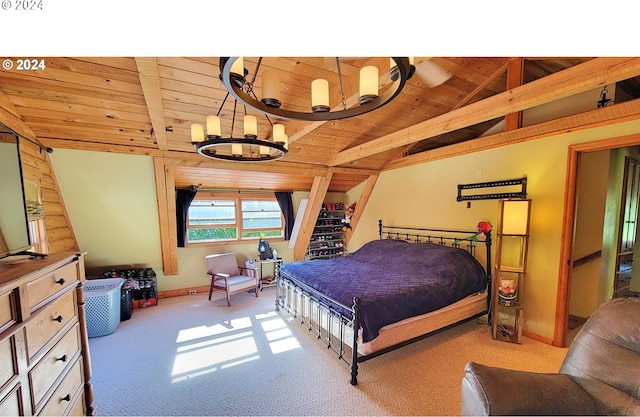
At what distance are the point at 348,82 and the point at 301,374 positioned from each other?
103 inches

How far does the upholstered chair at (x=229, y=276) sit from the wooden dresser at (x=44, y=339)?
2326 millimetres

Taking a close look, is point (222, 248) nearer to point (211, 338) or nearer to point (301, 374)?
point (211, 338)

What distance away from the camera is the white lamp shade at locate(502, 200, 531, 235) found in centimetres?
262

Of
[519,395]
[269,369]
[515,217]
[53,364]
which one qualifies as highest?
[515,217]

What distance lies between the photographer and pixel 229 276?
13.4 ft

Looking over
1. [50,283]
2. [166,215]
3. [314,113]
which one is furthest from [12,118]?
[314,113]

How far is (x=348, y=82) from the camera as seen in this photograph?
6.95 feet

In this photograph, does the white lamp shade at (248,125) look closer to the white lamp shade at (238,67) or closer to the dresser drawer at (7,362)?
the white lamp shade at (238,67)

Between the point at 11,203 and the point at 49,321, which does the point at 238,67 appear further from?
the point at 49,321

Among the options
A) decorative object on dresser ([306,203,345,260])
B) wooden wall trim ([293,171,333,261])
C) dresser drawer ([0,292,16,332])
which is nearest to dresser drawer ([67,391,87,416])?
dresser drawer ([0,292,16,332])

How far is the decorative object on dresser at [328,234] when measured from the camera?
17.9 feet

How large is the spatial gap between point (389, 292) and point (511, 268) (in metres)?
1.56

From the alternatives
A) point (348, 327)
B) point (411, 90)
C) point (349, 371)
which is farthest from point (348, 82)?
point (349, 371)

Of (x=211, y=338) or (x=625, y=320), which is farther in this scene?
(x=211, y=338)
